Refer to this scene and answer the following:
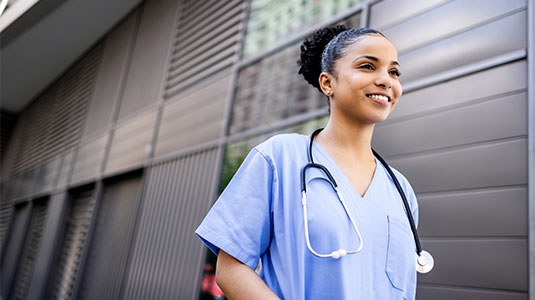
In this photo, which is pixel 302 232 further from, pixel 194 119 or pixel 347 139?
pixel 194 119

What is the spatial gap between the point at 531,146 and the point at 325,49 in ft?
3.30

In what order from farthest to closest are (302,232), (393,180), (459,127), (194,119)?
(194,119) < (459,127) < (393,180) < (302,232)

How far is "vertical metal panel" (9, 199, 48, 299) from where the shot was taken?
7516 millimetres

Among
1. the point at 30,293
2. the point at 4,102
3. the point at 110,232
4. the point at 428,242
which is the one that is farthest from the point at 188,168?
the point at 4,102

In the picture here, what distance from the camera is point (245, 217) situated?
0.98 meters

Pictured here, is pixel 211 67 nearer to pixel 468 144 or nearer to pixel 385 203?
pixel 468 144

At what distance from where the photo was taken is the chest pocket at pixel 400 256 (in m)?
1.02

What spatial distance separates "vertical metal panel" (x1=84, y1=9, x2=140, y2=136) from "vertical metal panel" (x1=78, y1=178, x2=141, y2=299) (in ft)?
3.62

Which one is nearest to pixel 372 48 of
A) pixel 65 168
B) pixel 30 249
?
pixel 65 168

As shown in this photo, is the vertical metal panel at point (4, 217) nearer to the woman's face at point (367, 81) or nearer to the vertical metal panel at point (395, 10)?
the vertical metal panel at point (395, 10)

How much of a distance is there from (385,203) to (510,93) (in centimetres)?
114

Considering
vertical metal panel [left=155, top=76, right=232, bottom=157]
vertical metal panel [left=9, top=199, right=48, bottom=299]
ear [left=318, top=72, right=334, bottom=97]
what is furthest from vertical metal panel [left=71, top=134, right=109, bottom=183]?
ear [left=318, top=72, right=334, bottom=97]

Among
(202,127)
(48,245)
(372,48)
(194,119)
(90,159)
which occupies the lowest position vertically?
(372,48)

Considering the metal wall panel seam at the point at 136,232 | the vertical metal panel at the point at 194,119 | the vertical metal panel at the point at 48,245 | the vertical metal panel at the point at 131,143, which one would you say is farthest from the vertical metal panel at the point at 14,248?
the vertical metal panel at the point at 194,119
